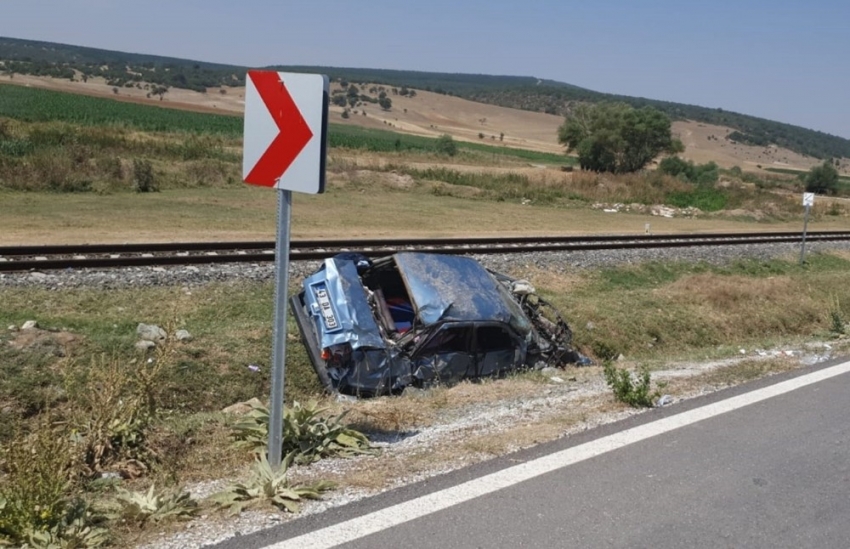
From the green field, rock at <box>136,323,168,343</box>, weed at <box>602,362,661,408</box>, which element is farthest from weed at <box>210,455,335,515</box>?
the green field

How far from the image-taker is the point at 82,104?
7238 centimetres

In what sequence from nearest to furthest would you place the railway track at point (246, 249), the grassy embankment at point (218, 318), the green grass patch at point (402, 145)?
the grassy embankment at point (218, 318) < the railway track at point (246, 249) < the green grass patch at point (402, 145)

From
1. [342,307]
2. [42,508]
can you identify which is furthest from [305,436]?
[342,307]

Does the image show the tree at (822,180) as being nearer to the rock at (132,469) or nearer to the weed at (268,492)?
the rock at (132,469)

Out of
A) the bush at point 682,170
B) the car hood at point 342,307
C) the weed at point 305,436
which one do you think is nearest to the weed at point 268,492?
the weed at point 305,436

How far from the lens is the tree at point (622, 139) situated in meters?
69.9

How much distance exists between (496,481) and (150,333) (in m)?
6.65

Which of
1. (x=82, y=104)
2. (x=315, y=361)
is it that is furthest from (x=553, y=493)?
(x=82, y=104)

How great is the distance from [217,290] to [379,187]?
81.3 feet

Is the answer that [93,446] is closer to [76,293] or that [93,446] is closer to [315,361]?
[315,361]

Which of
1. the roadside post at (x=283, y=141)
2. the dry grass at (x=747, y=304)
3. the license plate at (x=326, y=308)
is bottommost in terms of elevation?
the dry grass at (x=747, y=304)

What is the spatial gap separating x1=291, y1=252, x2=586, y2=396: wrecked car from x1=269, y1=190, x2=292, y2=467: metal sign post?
14.1 ft

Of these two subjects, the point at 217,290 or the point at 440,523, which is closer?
the point at 440,523

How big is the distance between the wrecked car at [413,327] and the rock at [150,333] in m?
1.68
